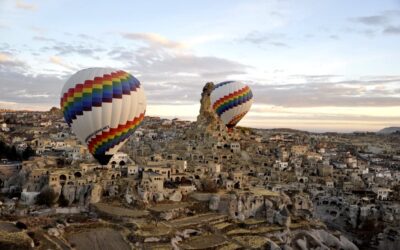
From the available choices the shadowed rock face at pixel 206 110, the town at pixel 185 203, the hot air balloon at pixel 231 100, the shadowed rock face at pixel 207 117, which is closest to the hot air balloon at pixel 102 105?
the town at pixel 185 203

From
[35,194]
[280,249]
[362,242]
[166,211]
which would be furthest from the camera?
[362,242]

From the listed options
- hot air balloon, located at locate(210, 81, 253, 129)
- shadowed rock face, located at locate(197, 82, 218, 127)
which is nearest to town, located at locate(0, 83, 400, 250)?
hot air balloon, located at locate(210, 81, 253, 129)

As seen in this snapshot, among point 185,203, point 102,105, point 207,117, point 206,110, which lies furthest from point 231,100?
point 102,105

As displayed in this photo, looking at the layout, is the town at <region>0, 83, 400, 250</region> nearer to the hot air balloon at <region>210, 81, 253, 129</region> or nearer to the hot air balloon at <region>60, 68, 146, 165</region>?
the hot air balloon at <region>210, 81, 253, 129</region>

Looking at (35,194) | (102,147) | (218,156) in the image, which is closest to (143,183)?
(102,147)

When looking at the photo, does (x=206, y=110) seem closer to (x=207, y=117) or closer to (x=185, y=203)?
(x=207, y=117)

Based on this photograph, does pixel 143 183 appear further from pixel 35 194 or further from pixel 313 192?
pixel 313 192

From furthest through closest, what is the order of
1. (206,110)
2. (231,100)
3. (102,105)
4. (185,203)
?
(206,110) → (231,100) → (185,203) → (102,105)
